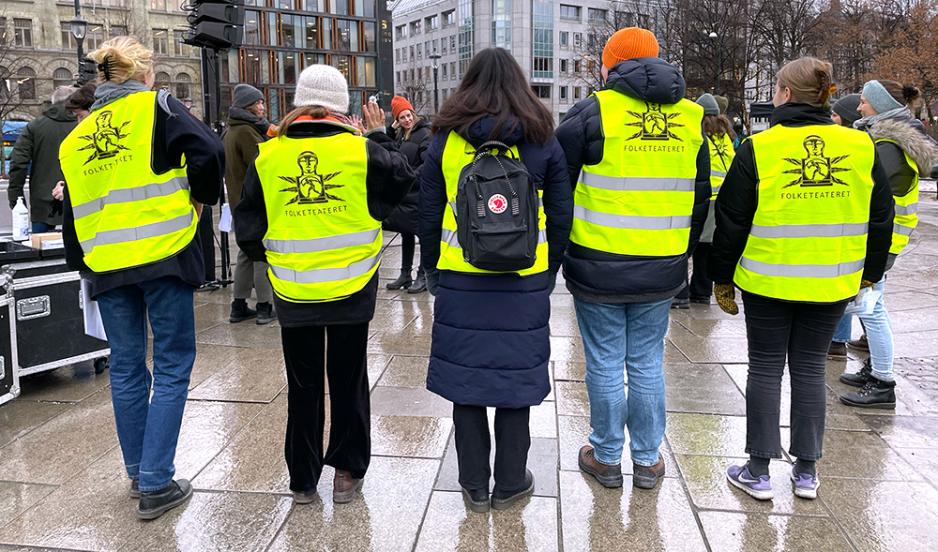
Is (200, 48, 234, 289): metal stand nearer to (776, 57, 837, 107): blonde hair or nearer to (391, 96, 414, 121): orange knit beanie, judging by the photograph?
(391, 96, 414, 121): orange knit beanie

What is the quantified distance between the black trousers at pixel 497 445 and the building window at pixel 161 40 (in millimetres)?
69653

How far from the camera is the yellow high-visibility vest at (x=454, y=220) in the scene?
312 cm

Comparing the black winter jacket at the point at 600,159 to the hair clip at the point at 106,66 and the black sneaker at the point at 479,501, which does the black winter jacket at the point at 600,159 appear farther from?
the hair clip at the point at 106,66

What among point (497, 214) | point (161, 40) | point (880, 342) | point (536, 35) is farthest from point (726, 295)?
point (536, 35)

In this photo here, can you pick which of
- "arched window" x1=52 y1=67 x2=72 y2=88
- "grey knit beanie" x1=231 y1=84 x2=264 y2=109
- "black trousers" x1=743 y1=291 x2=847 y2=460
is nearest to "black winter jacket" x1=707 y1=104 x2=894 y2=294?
"black trousers" x1=743 y1=291 x2=847 y2=460

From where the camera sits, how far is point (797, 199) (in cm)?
325

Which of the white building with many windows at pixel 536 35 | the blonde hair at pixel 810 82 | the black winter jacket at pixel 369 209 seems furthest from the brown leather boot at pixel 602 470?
the white building with many windows at pixel 536 35

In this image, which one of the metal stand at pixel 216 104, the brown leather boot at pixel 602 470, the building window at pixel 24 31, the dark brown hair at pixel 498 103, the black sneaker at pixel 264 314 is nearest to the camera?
the dark brown hair at pixel 498 103

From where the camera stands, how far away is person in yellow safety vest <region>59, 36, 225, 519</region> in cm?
322

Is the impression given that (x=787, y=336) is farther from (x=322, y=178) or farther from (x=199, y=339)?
(x=199, y=339)

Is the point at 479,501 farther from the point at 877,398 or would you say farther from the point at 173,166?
the point at 877,398

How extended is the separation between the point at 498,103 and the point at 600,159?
0.57 meters

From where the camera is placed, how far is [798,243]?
3291 mm

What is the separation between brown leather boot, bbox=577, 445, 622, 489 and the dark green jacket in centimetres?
542
